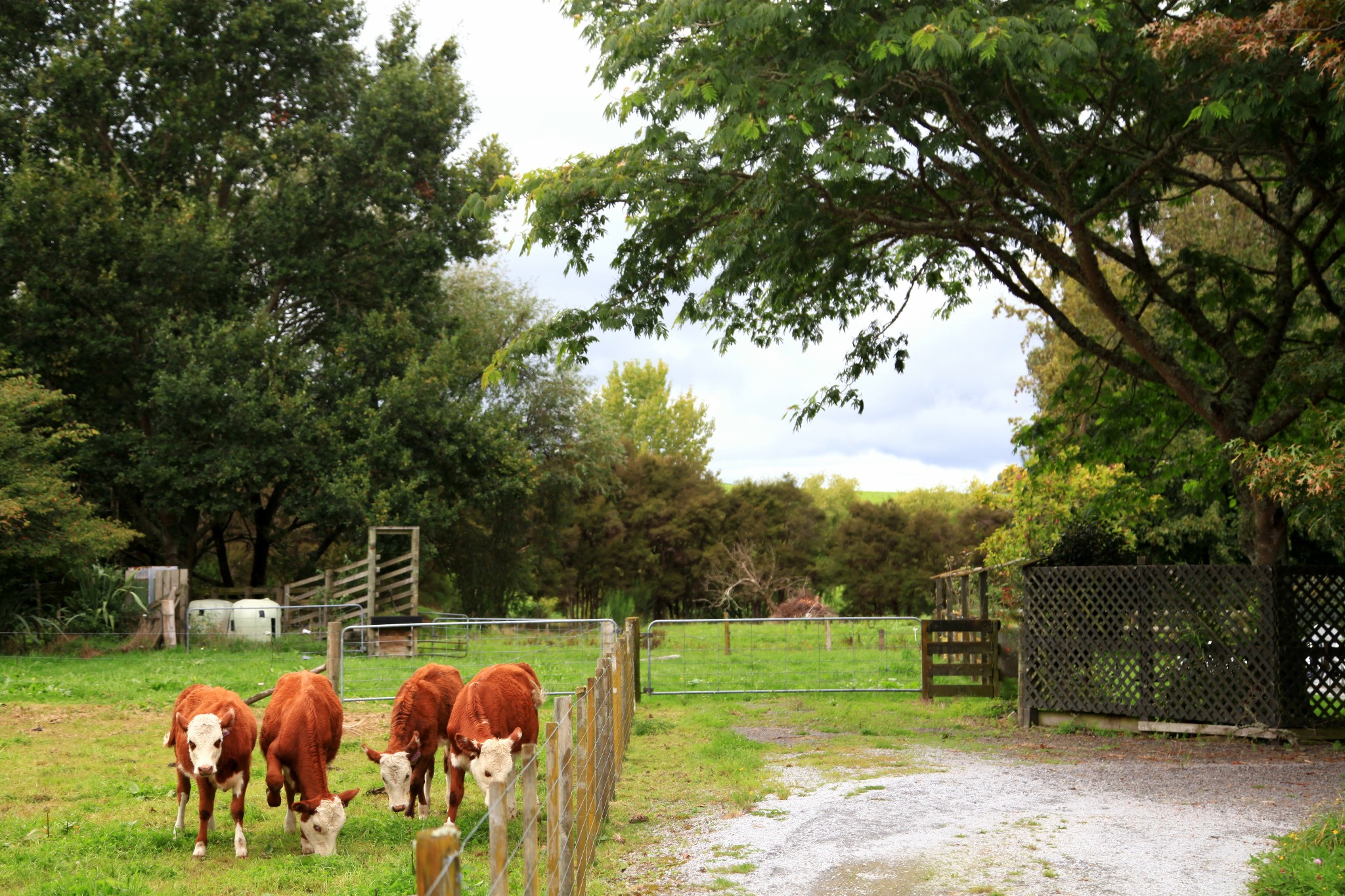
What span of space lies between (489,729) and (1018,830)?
396 centimetres

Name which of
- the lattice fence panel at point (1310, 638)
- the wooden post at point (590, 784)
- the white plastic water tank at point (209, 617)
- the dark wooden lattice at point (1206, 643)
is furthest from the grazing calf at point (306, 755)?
the white plastic water tank at point (209, 617)

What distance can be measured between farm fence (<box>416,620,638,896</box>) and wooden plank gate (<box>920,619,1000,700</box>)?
24.7 ft

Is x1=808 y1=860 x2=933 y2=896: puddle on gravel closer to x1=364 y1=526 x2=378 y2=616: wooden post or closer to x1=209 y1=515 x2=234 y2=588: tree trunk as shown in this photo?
x1=364 y1=526 x2=378 y2=616: wooden post

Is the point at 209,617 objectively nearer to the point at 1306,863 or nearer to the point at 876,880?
the point at 876,880

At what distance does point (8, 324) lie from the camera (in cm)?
2550

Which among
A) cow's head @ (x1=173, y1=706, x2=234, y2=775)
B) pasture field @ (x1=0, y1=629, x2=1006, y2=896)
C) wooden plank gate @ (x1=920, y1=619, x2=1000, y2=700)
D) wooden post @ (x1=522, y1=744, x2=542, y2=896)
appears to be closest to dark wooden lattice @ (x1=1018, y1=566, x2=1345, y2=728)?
pasture field @ (x1=0, y1=629, x2=1006, y2=896)

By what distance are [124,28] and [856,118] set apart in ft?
76.5

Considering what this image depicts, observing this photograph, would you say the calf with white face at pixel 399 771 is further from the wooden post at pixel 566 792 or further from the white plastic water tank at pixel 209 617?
the white plastic water tank at pixel 209 617

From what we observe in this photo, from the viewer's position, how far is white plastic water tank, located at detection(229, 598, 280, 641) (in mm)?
25203

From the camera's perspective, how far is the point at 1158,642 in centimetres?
1305

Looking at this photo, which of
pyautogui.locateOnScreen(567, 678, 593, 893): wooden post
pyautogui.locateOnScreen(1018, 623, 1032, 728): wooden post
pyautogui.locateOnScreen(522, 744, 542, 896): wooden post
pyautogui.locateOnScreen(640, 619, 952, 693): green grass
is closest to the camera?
pyautogui.locateOnScreen(522, 744, 542, 896): wooden post

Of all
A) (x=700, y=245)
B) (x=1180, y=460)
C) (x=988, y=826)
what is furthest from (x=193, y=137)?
(x=988, y=826)

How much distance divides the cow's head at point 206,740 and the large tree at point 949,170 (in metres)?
6.49

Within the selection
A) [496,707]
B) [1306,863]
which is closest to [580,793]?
[496,707]
